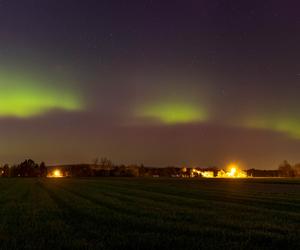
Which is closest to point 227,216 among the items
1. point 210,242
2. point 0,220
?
point 210,242

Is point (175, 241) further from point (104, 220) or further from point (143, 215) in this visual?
point (143, 215)

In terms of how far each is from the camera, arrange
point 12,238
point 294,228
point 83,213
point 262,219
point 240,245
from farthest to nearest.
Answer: point 83,213
point 262,219
point 294,228
point 12,238
point 240,245

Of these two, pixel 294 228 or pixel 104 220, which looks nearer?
pixel 294 228

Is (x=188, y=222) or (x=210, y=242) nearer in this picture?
(x=210, y=242)

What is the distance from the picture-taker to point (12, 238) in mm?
13773

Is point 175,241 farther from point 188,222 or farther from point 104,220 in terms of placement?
point 104,220

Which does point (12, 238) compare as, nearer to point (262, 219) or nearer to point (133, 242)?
point (133, 242)

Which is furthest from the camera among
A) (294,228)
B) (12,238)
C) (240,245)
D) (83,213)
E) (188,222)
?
(83,213)

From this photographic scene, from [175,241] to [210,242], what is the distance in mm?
1039

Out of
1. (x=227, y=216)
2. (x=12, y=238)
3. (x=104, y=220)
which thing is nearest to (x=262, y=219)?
(x=227, y=216)

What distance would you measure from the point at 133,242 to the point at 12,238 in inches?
154

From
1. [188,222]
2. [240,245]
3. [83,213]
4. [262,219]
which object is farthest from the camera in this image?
[83,213]

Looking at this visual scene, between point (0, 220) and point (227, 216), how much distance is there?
10283 mm

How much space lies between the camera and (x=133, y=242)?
42.5 ft
